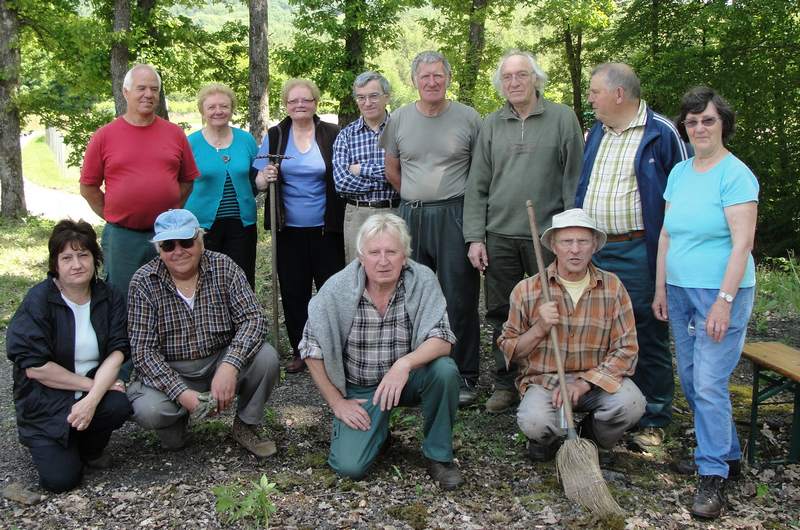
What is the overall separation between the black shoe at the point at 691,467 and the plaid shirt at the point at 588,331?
61 centimetres

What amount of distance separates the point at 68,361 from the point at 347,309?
5.04 feet

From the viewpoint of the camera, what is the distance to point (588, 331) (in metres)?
3.86

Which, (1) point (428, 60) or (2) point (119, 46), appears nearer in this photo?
(1) point (428, 60)

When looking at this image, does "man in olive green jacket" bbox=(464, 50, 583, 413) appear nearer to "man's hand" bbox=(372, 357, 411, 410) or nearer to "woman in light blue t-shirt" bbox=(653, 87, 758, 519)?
"woman in light blue t-shirt" bbox=(653, 87, 758, 519)

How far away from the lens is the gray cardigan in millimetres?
3711

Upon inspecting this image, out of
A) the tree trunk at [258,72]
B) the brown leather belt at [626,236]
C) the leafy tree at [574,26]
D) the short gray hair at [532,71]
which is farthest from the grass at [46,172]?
the brown leather belt at [626,236]

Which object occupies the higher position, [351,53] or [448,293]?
[351,53]

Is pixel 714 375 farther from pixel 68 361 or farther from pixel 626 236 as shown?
pixel 68 361

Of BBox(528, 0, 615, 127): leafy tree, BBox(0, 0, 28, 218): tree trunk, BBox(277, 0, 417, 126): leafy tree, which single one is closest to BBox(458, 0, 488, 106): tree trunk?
BBox(528, 0, 615, 127): leafy tree

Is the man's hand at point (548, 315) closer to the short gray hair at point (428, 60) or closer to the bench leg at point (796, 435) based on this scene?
the bench leg at point (796, 435)

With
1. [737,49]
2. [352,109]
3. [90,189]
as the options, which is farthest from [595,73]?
[352,109]

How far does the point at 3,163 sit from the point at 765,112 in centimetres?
1520

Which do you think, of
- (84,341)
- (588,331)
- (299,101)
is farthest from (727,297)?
(84,341)

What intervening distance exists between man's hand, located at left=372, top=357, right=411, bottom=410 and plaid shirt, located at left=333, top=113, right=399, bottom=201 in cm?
174
